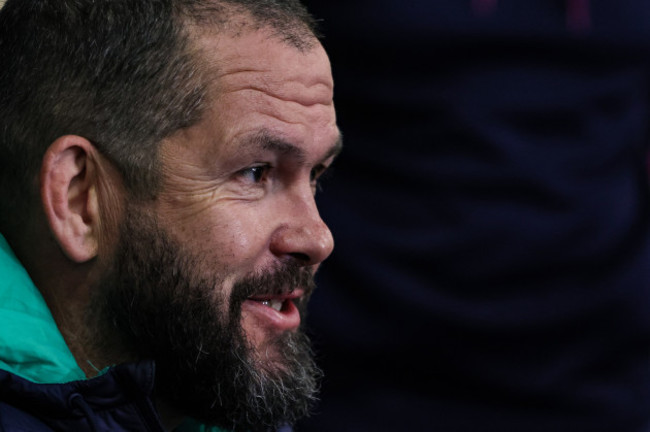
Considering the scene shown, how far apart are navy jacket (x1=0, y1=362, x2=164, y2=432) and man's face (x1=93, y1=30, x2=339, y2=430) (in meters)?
0.18

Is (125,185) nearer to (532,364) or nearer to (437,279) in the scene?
(437,279)

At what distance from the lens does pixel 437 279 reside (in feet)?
8.59

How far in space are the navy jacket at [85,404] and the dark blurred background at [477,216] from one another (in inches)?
24.8

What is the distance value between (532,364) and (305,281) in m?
0.58

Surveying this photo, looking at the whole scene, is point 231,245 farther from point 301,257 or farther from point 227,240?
point 301,257

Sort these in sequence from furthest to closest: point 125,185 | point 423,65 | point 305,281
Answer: point 423,65, point 305,281, point 125,185

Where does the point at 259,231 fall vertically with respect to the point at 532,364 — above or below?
above

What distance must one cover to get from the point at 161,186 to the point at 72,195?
0.16 m

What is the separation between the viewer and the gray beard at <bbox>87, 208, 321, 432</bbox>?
88.1 inches

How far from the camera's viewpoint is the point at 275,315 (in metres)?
2.35

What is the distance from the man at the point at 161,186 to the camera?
2.22m

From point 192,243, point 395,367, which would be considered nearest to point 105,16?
point 192,243

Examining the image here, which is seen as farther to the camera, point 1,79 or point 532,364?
point 532,364

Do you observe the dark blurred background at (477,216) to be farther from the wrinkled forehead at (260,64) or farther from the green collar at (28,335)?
the green collar at (28,335)
